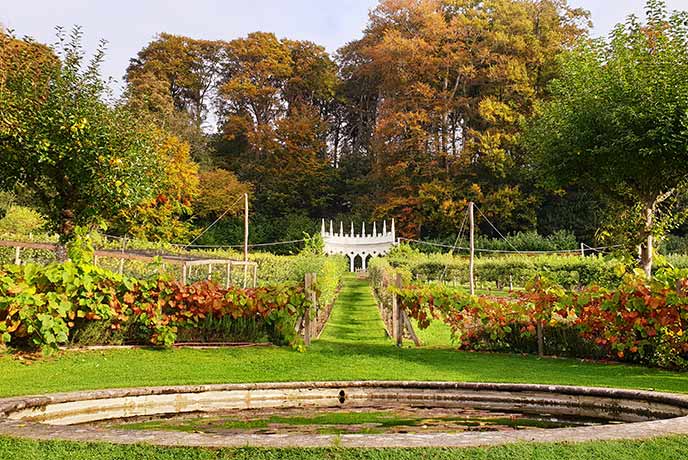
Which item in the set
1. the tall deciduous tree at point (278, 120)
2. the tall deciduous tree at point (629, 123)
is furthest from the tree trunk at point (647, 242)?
the tall deciduous tree at point (278, 120)

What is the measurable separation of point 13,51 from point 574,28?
3217cm

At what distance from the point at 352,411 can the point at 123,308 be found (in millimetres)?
5070

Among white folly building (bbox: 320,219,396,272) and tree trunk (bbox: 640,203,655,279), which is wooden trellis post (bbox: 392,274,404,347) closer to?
tree trunk (bbox: 640,203,655,279)

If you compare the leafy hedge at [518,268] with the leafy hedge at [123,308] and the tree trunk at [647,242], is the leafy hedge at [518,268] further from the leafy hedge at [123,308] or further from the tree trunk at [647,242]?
the leafy hedge at [123,308]

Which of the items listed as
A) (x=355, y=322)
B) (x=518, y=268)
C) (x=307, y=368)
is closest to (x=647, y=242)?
(x=355, y=322)

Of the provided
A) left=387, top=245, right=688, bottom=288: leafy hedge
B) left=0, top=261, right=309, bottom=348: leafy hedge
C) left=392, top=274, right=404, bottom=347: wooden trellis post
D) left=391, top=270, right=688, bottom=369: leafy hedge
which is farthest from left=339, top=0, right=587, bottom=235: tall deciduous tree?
left=0, top=261, right=309, bottom=348: leafy hedge

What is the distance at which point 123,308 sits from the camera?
32.4ft

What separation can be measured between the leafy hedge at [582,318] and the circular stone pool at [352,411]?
3.08 m

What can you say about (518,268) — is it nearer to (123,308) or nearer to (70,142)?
(70,142)

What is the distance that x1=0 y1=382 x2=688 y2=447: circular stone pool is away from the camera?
4.18 m

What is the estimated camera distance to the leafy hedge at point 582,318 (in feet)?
28.7

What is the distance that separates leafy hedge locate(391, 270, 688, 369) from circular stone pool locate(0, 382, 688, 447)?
3082 mm

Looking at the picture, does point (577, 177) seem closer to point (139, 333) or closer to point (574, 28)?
point (139, 333)

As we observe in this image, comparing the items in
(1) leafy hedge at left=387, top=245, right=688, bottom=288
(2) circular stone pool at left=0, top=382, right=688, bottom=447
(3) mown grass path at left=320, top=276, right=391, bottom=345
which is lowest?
(2) circular stone pool at left=0, top=382, right=688, bottom=447
